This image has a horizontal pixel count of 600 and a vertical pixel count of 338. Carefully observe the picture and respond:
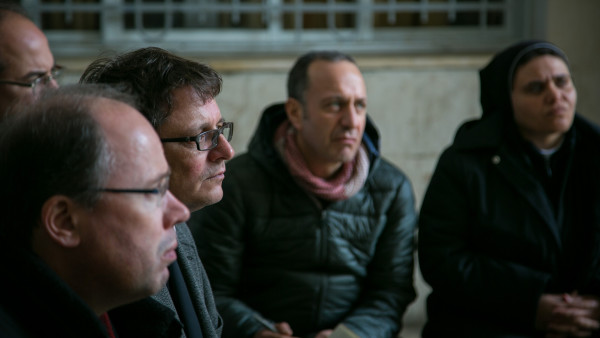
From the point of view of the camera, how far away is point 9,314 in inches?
48.7

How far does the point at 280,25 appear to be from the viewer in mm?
4824

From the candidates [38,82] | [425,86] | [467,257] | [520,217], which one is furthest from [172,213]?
[425,86]

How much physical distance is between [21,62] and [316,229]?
1432mm

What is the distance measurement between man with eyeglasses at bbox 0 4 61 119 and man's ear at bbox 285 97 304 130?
1.10 metres

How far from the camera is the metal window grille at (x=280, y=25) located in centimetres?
469

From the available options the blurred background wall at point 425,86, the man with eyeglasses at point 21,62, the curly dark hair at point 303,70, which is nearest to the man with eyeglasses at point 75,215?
the man with eyeglasses at point 21,62

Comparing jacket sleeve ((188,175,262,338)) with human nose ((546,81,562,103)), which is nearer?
jacket sleeve ((188,175,262,338))

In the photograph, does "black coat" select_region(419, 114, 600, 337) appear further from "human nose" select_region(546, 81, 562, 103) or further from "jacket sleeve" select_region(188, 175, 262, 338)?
"jacket sleeve" select_region(188, 175, 262, 338)

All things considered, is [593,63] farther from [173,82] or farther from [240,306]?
[173,82]

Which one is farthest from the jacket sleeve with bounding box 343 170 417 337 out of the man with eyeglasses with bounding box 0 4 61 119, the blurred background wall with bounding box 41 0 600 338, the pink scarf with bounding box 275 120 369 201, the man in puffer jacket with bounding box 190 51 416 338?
the man with eyeglasses with bounding box 0 4 61 119

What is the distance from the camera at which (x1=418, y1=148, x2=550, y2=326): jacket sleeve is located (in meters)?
3.03

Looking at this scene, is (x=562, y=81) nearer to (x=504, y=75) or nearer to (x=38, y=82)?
(x=504, y=75)

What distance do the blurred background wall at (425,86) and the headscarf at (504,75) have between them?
4.06 ft

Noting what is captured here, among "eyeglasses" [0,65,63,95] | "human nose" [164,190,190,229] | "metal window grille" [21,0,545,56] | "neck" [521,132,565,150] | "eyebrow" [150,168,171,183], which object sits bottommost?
"neck" [521,132,565,150]
